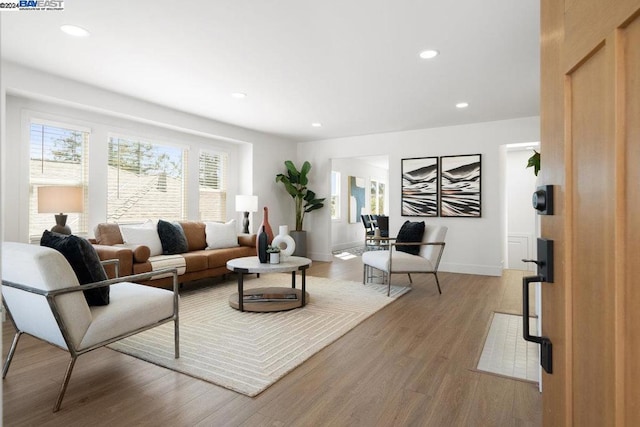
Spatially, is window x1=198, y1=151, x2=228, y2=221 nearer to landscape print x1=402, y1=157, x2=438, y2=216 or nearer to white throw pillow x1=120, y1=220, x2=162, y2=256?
white throw pillow x1=120, y1=220, x2=162, y2=256

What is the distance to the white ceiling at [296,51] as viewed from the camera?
2.55 metres

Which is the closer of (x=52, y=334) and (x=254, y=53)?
(x=52, y=334)

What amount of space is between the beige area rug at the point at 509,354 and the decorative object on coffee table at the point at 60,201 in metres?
4.00

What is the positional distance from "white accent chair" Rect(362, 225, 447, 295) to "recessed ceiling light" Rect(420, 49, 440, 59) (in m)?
2.10

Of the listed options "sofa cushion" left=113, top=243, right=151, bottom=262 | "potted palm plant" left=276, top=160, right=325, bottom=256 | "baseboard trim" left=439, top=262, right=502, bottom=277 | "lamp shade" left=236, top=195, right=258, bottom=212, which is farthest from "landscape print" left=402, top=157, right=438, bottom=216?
"sofa cushion" left=113, top=243, right=151, bottom=262

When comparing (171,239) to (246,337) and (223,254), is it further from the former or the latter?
(246,337)

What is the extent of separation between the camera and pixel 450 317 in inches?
136

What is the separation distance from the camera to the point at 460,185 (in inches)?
232

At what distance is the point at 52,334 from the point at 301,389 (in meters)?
1.45

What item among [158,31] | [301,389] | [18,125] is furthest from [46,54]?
[301,389]

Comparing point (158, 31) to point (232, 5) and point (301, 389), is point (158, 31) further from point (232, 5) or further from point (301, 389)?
point (301, 389)

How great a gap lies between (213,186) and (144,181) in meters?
1.32

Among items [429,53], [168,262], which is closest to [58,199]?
[168,262]

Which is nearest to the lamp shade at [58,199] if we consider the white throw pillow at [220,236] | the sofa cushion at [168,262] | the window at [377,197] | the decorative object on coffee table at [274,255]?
the sofa cushion at [168,262]
